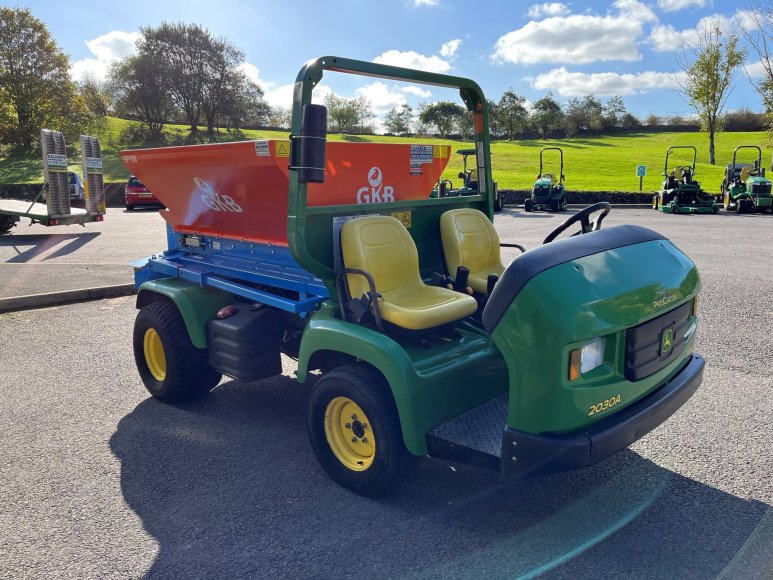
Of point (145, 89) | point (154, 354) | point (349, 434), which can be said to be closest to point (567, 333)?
point (349, 434)

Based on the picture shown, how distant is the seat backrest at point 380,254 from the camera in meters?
3.49

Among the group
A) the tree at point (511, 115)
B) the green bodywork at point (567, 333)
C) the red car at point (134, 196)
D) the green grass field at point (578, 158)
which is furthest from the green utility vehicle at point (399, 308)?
the tree at point (511, 115)

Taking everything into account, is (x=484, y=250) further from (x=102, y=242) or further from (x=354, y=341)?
(x=102, y=242)

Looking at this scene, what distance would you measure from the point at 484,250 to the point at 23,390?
360cm

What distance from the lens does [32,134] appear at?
1490 inches

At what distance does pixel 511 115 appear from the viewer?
63.6 m

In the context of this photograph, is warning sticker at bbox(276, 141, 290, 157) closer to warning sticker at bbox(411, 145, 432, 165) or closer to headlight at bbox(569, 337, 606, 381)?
warning sticker at bbox(411, 145, 432, 165)

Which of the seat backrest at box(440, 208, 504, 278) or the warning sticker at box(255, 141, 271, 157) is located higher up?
the warning sticker at box(255, 141, 271, 157)

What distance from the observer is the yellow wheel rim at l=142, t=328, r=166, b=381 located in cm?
462

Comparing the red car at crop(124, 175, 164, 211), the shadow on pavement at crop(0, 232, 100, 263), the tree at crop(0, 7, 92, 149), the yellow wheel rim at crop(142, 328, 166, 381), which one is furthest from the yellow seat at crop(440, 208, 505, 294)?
the tree at crop(0, 7, 92, 149)

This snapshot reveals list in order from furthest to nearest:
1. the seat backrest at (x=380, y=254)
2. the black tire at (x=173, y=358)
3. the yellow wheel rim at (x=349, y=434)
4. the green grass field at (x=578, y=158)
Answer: the green grass field at (x=578, y=158)
the black tire at (x=173, y=358)
the seat backrest at (x=380, y=254)
the yellow wheel rim at (x=349, y=434)

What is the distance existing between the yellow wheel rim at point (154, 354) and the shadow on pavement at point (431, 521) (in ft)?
3.07

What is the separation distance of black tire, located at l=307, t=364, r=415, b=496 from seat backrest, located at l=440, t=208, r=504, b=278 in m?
1.27

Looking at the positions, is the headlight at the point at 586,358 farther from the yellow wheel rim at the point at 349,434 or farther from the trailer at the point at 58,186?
the trailer at the point at 58,186
